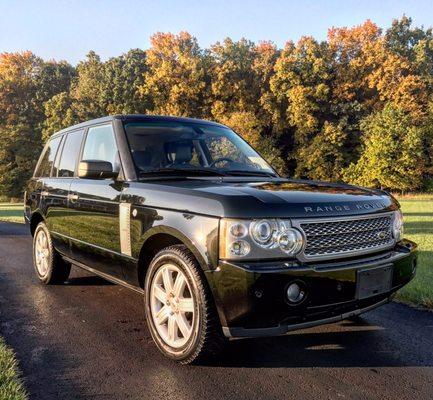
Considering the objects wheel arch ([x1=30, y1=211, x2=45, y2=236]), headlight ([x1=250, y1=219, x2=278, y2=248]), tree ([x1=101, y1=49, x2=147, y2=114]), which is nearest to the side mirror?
headlight ([x1=250, y1=219, x2=278, y2=248])

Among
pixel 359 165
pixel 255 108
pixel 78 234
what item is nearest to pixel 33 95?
pixel 255 108

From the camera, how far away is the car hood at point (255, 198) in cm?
289

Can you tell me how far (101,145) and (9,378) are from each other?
7.83 feet

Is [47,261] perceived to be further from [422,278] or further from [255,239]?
[422,278]

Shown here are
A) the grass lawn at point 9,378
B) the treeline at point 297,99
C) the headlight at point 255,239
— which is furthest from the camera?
the treeline at point 297,99

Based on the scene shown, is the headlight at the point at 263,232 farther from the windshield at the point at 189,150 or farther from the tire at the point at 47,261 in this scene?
the tire at the point at 47,261

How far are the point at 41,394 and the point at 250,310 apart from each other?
145cm

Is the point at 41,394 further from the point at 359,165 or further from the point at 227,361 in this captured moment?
the point at 359,165

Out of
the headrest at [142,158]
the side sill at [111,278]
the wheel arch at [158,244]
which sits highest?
the headrest at [142,158]

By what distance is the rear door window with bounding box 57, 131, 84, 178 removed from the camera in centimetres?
511

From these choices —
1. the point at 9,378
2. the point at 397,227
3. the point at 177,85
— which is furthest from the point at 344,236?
the point at 177,85

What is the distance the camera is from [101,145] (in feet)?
15.0

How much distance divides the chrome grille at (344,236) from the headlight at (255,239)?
0.50ft

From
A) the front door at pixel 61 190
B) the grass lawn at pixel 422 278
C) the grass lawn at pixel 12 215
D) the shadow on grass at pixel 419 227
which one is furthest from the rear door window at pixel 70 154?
the grass lawn at pixel 12 215
